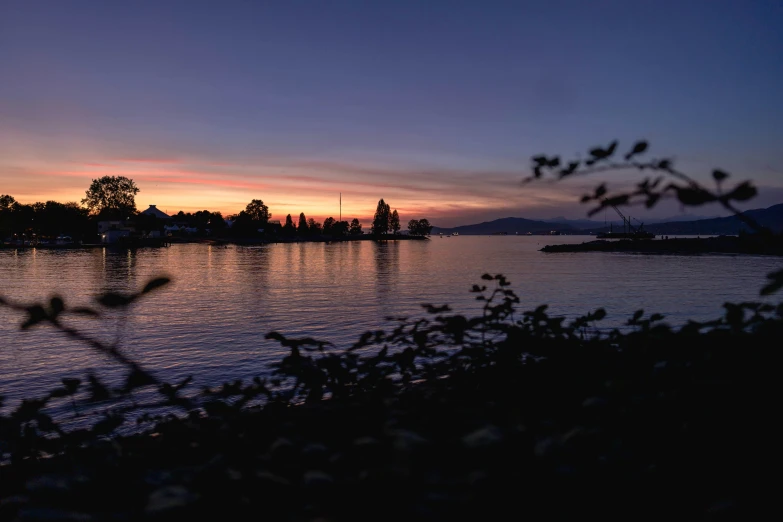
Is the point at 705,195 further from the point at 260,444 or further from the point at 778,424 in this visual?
the point at 260,444

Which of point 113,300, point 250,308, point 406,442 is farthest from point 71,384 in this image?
point 250,308

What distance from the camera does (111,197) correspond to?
534 ft

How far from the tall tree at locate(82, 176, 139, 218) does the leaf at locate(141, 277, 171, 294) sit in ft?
589

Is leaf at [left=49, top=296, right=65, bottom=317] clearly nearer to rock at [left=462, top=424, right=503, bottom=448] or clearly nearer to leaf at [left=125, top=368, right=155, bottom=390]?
leaf at [left=125, top=368, right=155, bottom=390]

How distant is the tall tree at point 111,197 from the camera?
16150 centimetres

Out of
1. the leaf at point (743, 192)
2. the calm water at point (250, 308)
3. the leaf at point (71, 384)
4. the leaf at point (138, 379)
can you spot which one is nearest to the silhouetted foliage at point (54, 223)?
the calm water at point (250, 308)

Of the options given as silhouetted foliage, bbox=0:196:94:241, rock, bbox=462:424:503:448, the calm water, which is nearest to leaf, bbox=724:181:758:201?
rock, bbox=462:424:503:448

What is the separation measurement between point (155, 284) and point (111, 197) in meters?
184

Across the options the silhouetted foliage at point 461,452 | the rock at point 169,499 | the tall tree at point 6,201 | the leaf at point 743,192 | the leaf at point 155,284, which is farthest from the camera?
the tall tree at point 6,201

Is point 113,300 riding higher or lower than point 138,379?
higher

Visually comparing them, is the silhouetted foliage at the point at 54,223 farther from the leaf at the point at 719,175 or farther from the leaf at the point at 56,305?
the leaf at the point at 719,175

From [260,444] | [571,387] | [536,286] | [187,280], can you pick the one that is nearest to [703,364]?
[571,387]

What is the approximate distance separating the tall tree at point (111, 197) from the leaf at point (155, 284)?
17960 cm

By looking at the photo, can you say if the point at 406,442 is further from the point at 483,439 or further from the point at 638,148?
the point at 638,148
